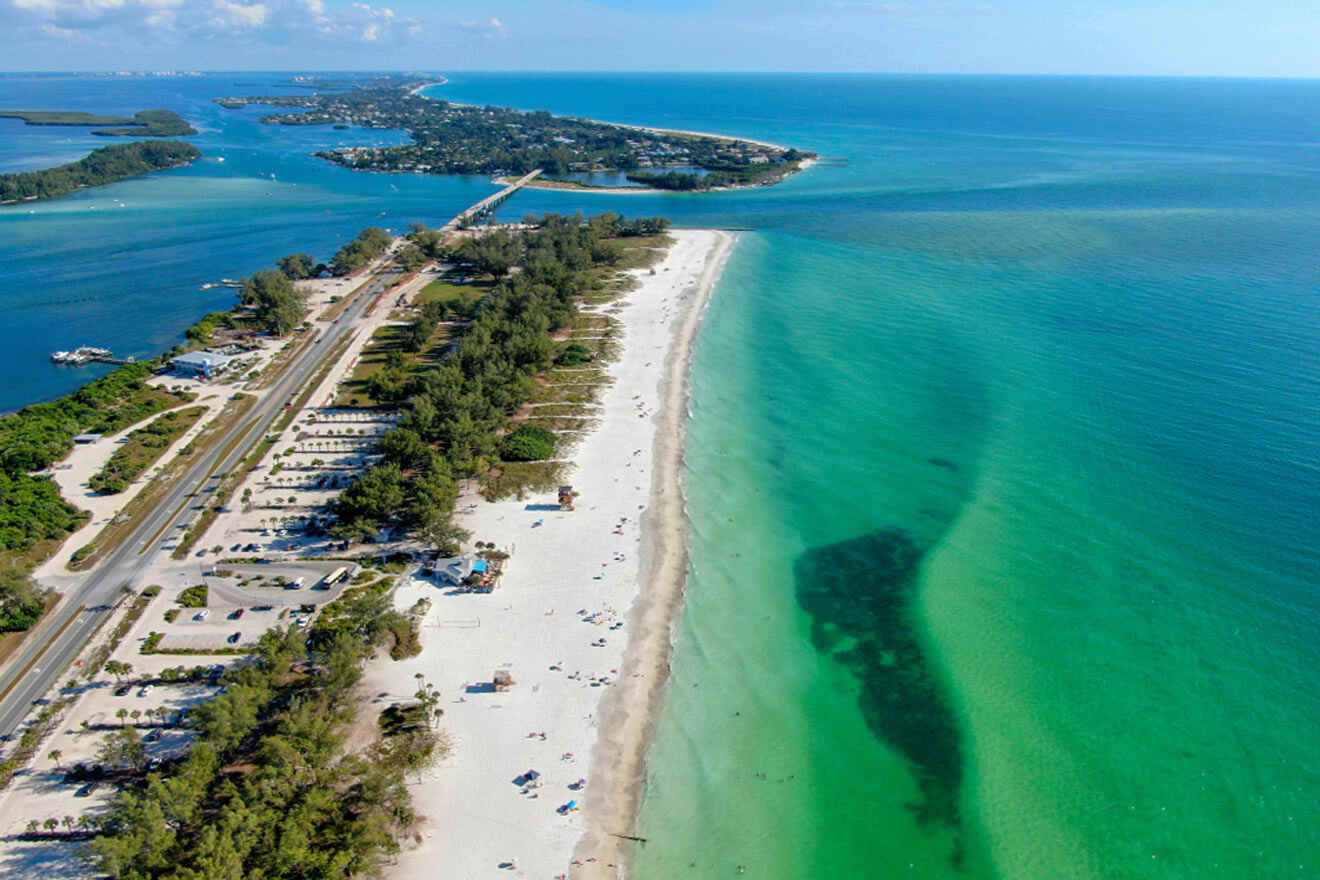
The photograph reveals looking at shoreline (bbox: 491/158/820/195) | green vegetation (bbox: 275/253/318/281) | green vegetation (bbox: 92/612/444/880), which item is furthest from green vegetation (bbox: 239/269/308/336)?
shoreline (bbox: 491/158/820/195)

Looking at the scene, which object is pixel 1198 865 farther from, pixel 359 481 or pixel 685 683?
pixel 359 481

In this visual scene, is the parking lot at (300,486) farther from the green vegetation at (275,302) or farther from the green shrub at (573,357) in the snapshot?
the green vegetation at (275,302)

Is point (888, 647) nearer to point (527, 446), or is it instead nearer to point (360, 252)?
point (527, 446)

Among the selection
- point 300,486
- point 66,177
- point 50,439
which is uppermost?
point 66,177

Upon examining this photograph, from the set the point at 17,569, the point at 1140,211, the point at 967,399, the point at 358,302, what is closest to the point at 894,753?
the point at 967,399

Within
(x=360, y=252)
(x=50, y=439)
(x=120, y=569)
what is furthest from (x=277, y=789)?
(x=360, y=252)

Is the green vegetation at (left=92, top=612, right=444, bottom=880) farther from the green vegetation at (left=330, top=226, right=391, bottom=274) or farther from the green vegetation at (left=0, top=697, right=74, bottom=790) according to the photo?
the green vegetation at (left=330, top=226, right=391, bottom=274)
